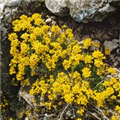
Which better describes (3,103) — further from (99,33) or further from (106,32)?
(106,32)

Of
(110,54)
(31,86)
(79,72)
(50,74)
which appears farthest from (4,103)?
(110,54)

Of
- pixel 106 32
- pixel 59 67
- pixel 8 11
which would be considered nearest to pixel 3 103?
pixel 59 67

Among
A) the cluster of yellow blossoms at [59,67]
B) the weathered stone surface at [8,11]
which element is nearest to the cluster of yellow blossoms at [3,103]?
the cluster of yellow blossoms at [59,67]

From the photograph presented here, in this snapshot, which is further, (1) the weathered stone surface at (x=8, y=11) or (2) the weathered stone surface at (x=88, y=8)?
(1) the weathered stone surface at (x=8, y=11)

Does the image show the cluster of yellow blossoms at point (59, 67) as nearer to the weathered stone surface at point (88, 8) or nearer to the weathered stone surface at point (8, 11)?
the weathered stone surface at point (8, 11)

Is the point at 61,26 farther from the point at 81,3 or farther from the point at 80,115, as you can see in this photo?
the point at 80,115
